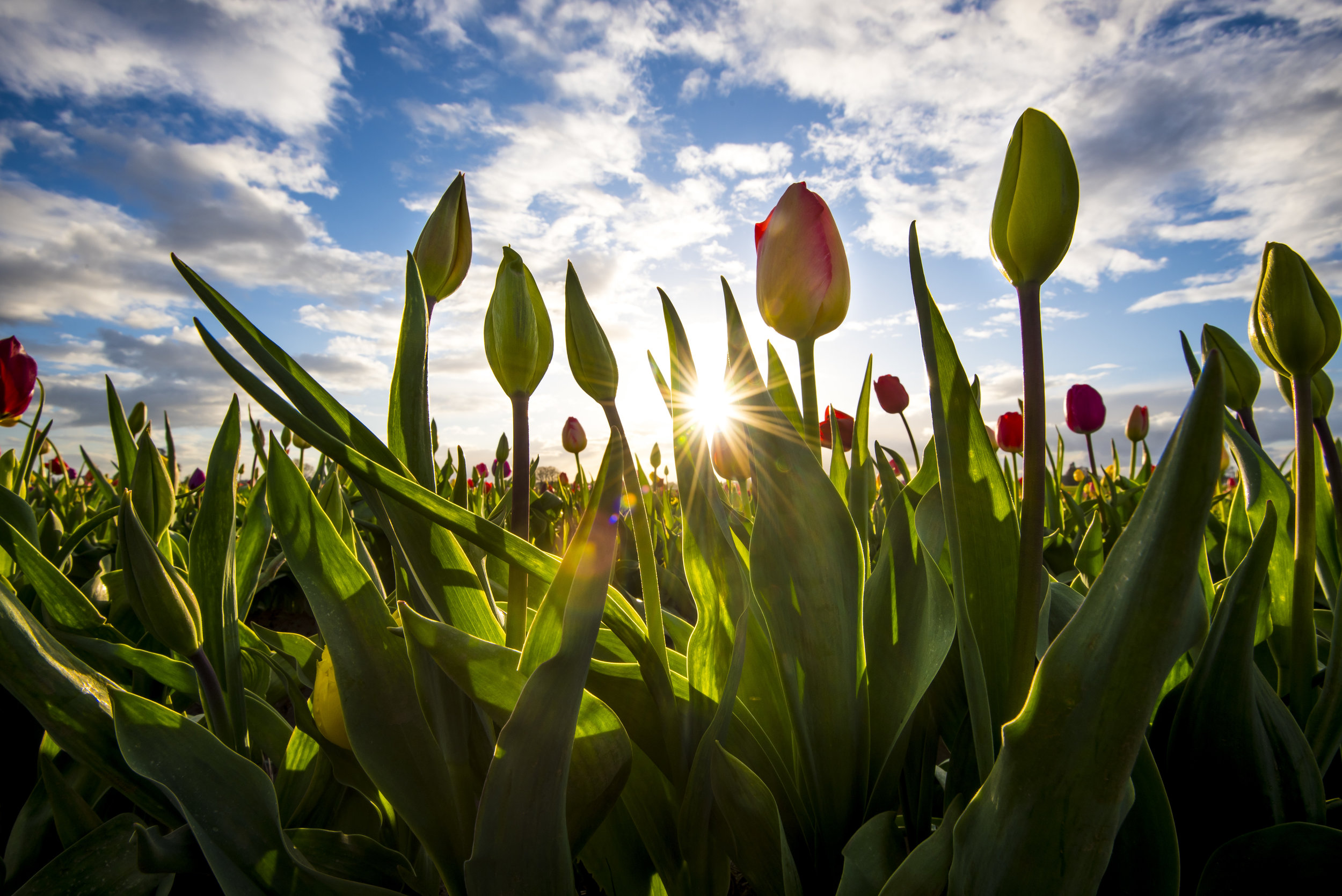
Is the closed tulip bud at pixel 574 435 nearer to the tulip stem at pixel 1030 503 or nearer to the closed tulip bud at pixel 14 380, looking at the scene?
the closed tulip bud at pixel 14 380

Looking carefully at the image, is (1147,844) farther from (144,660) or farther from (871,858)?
(144,660)

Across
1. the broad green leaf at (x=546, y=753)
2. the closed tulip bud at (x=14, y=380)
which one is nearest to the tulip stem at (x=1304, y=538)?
the broad green leaf at (x=546, y=753)

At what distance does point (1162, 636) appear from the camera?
30 centimetres

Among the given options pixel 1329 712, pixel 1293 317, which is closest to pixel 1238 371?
pixel 1293 317

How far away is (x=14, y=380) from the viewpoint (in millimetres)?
1610

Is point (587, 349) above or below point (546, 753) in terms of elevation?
above

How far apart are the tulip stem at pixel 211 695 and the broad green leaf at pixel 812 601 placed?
49 centimetres

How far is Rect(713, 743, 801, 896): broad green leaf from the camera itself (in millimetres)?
492

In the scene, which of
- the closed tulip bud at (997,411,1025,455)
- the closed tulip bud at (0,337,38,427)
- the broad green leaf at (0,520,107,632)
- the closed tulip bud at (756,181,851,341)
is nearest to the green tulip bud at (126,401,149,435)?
the closed tulip bud at (0,337,38,427)

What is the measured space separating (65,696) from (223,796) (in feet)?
A: 0.48

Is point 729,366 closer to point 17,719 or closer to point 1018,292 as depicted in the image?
point 1018,292

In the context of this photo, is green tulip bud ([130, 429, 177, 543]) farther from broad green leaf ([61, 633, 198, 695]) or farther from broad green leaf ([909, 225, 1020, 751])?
broad green leaf ([909, 225, 1020, 751])

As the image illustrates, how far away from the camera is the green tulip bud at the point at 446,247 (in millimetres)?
636

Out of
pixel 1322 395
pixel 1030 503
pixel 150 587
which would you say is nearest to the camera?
pixel 1030 503
